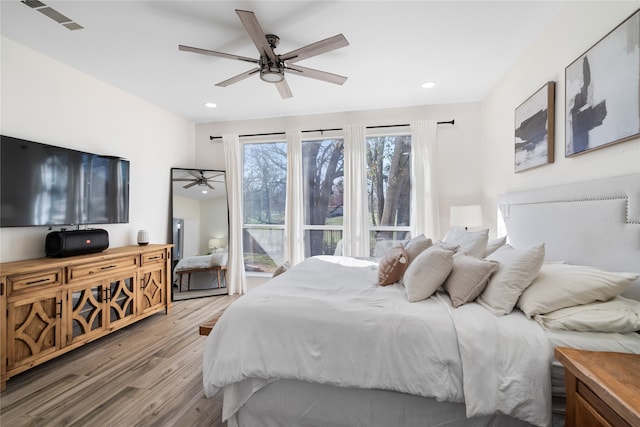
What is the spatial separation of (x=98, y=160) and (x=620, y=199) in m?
4.18

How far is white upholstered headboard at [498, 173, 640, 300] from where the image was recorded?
4.42 ft

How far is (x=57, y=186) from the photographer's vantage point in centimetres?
262

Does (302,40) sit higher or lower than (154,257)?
higher

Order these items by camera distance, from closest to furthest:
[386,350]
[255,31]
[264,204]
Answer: [386,350], [255,31], [264,204]

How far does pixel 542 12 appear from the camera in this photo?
2.06 meters

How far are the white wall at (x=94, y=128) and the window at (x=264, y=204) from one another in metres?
1.05

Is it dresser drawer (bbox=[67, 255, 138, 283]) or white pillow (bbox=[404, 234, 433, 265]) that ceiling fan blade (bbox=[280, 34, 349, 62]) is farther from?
dresser drawer (bbox=[67, 255, 138, 283])

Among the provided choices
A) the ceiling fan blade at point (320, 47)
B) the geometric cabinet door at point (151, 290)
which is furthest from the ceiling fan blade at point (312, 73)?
the geometric cabinet door at point (151, 290)

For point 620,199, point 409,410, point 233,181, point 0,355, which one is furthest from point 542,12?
point 0,355

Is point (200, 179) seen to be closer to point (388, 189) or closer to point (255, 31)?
point (388, 189)

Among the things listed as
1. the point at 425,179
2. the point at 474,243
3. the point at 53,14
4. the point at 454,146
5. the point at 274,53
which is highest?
the point at 53,14

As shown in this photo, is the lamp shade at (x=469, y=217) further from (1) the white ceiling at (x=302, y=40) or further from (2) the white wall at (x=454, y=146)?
(1) the white ceiling at (x=302, y=40)

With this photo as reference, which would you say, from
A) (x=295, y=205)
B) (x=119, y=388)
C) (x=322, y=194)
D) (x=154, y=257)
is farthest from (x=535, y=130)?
(x=154, y=257)

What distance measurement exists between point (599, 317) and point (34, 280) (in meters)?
3.49
